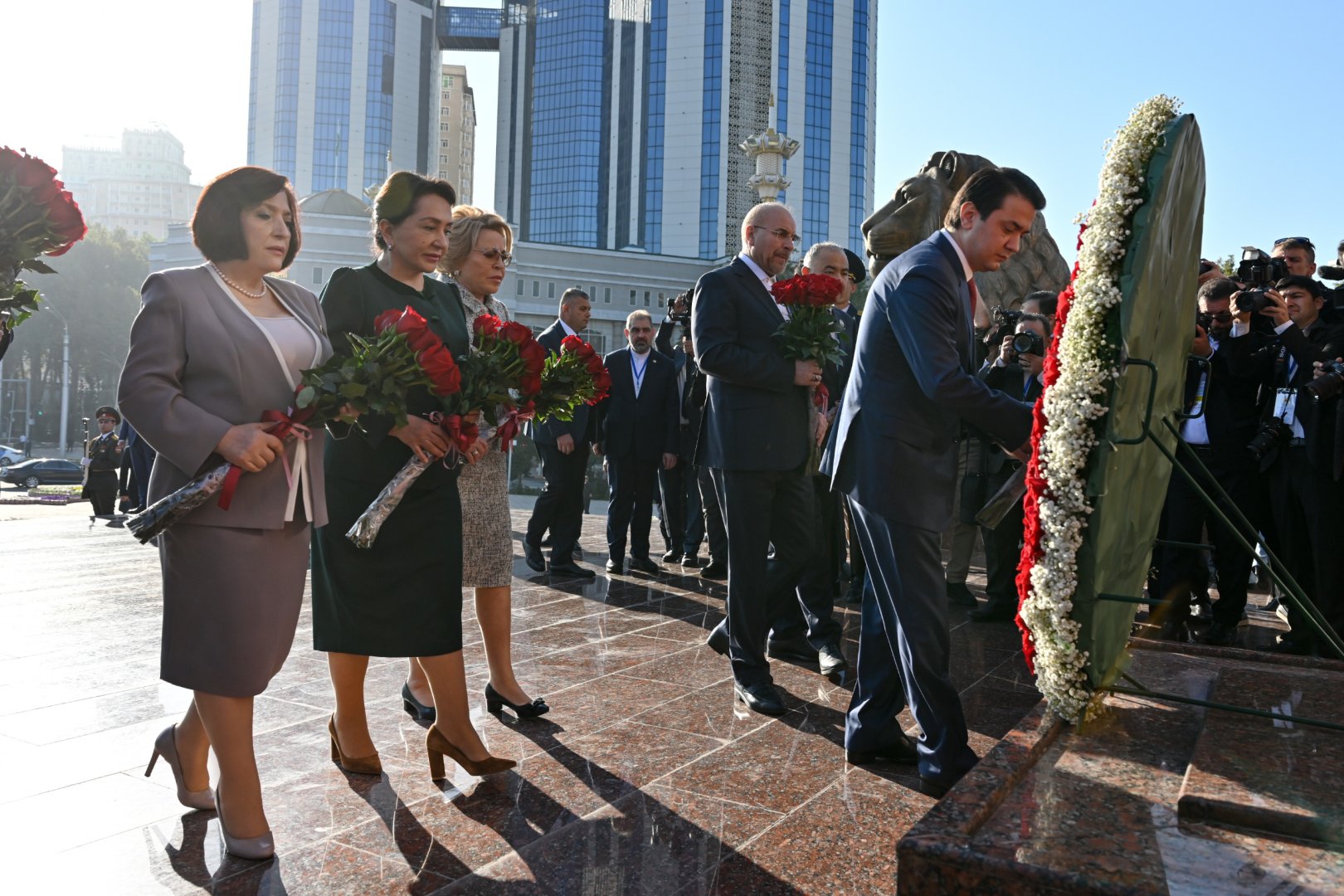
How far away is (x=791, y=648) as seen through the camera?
18.3ft

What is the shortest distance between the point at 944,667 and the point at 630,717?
4.56 feet

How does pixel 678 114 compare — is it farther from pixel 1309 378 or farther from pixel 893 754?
pixel 893 754

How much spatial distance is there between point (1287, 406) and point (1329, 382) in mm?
556

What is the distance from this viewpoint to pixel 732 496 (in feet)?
15.5

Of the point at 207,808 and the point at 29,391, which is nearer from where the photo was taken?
the point at 207,808

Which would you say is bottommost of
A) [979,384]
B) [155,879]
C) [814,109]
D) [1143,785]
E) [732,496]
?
[155,879]

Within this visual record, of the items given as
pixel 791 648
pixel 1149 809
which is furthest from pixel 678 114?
pixel 1149 809

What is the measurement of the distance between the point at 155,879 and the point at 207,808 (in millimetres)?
525

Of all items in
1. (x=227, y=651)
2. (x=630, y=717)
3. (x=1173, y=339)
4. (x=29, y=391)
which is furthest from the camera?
(x=29, y=391)

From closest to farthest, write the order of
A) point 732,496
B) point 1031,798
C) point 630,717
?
1. point 1031,798
2. point 630,717
3. point 732,496

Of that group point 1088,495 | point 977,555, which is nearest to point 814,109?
point 977,555

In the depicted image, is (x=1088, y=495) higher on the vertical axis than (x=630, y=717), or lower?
higher

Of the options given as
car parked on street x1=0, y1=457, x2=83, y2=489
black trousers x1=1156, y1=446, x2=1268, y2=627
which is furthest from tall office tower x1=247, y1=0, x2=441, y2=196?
black trousers x1=1156, y1=446, x2=1268, y2=627

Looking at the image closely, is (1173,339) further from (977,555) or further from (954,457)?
(977,555)
